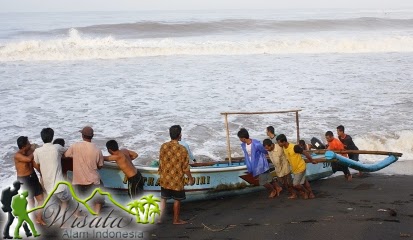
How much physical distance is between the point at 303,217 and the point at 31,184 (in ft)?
11.8

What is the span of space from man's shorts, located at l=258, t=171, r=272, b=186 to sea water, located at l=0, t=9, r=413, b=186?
11.0ft

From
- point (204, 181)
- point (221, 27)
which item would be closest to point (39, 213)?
point (204, 181)

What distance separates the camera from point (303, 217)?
6902mm

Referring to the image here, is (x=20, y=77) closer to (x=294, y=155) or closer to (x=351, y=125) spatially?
(x=351, y=125)

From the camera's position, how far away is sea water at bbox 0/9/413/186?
42.8 feet

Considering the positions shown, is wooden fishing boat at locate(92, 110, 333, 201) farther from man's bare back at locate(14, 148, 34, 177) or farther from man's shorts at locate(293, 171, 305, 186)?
man's bare back at locate(14, 148, 34, 177)

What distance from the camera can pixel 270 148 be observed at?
7812 mm

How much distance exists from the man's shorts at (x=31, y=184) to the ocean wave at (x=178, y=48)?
79.5 ft

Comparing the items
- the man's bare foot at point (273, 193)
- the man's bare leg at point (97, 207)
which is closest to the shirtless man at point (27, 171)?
the man's bare leg at point (97, 207)

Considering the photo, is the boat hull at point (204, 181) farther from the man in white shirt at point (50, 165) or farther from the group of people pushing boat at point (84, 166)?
the man in white shirt at point (50, 165)

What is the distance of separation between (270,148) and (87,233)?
3042 millimetres

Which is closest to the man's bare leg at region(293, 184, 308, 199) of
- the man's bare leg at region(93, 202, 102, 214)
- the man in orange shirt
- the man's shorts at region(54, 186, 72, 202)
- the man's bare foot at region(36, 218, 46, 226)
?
the man in orange shirt

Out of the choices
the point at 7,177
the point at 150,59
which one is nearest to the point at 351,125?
the point at 7,177

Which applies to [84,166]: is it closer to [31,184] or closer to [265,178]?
[31,184]
